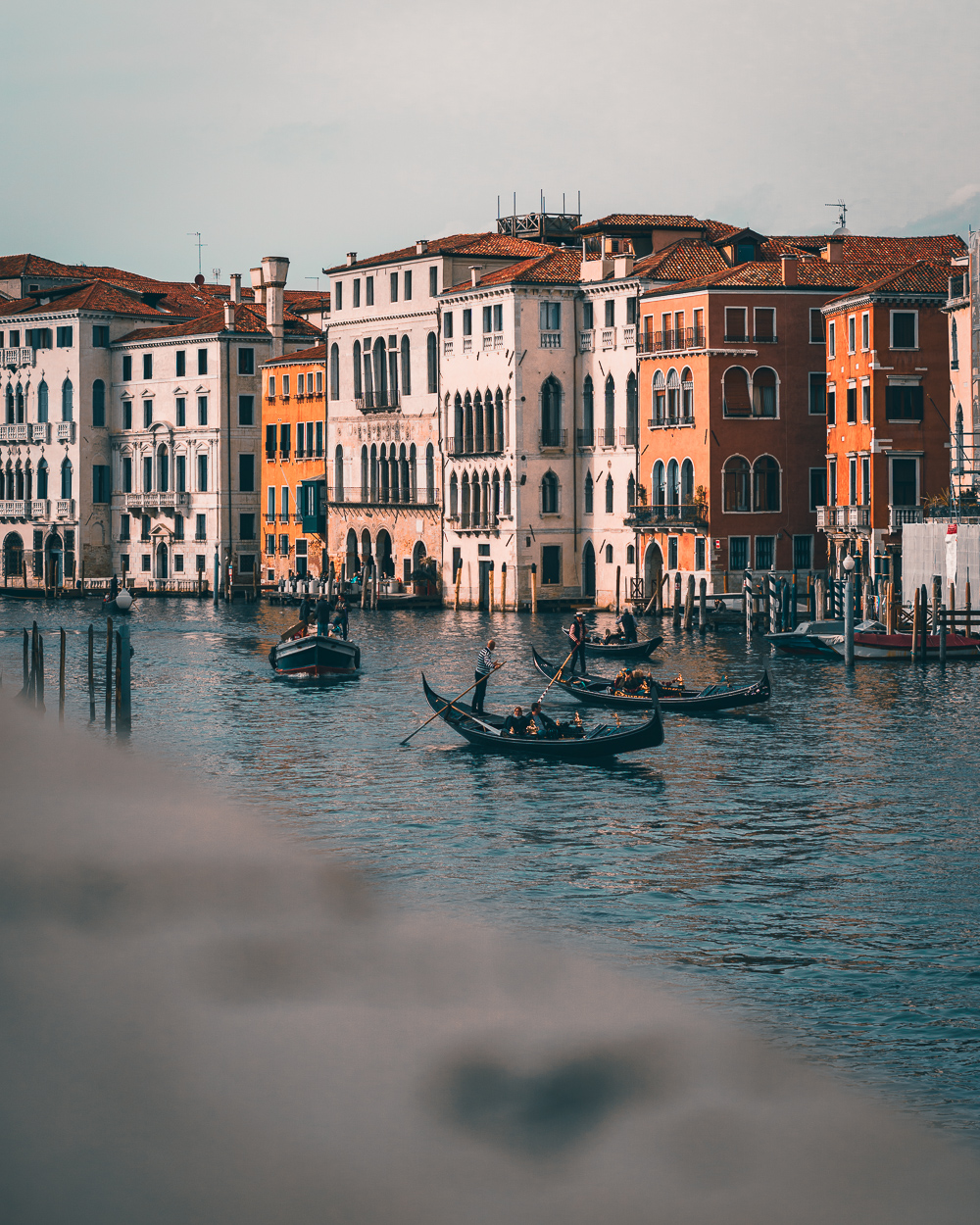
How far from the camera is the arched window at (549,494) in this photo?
7894cm

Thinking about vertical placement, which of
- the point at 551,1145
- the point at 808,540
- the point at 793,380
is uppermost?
the point at 793,380

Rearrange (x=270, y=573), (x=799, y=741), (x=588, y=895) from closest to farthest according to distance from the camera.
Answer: (x=588, y=895) → (x=799, y=741) → (x=270, y=573)

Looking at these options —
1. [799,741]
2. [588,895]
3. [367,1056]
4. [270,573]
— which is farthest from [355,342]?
[367,1056]

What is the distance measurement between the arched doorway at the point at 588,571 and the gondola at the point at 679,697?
3429 centimetres

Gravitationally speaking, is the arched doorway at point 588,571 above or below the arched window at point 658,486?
below

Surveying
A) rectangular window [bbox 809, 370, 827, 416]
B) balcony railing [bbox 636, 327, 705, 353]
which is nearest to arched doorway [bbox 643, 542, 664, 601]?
balcony railing [bbox 636, 327, 705, 353]

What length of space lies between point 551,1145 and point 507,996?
14.0ft

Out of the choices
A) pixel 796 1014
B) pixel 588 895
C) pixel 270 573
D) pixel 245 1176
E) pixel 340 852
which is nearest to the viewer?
pixel 245 1176

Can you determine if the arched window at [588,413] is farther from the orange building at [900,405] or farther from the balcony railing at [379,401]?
the orange building at [900,405]

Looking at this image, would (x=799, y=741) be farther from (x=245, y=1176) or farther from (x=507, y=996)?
(x=245, y=1176)

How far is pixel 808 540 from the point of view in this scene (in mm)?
71812

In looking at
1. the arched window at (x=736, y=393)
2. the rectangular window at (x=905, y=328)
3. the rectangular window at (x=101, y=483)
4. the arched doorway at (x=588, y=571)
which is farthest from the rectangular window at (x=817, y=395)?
Result: the rectangular window at (x=101, y=483)

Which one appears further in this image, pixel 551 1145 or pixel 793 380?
pixel 793 380

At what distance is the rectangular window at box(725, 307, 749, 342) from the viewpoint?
7031 centimetres
